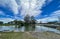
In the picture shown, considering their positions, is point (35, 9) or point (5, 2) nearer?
point (5, 2)

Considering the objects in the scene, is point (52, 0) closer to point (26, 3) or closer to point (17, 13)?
point (26, 3)

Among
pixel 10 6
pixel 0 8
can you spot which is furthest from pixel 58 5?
pixel 0 8

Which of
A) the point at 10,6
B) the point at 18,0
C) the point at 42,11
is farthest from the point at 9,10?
the point at 42,11

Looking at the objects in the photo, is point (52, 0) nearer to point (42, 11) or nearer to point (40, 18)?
point (42, 11)

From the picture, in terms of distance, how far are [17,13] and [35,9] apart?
5.45ft

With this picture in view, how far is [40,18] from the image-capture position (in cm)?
992

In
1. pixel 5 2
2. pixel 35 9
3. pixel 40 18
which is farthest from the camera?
pixel 40 18

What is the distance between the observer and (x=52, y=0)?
9.05m

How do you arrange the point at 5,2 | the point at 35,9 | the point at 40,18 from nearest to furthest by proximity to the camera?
the point at 5,2 < the point at 35,9 < the point at 40,18

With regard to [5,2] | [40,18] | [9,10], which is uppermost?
[5,2]

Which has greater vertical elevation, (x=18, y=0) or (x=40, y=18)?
(x=18, y=0)

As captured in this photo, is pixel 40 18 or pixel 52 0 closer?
pixel 52 0

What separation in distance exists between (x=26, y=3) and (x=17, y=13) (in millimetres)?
1269

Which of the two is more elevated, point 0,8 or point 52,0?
point 52,0
